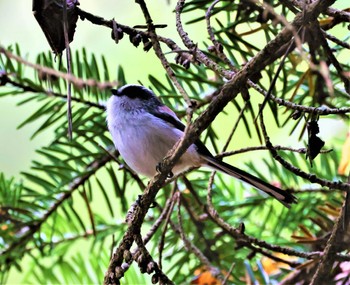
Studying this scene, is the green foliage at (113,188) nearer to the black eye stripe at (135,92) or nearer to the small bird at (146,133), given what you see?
the small bird at (146,133)

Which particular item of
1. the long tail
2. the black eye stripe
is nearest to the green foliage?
the long tail

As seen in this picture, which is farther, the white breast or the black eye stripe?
the black eye stripe

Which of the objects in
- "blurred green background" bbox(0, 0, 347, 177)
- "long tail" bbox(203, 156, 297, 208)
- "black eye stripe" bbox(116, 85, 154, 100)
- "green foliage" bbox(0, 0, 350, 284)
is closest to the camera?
"long tail" bbox(203, 156, 297, 208)

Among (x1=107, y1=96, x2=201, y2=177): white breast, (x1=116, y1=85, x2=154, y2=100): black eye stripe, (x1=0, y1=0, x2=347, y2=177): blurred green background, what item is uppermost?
(x1=0, y1=0, x2=347, y2=177): blurred green background

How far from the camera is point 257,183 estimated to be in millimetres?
1018

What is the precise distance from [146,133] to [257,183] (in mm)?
329

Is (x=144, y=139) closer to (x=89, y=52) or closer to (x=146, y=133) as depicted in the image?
(x=146, y=133)

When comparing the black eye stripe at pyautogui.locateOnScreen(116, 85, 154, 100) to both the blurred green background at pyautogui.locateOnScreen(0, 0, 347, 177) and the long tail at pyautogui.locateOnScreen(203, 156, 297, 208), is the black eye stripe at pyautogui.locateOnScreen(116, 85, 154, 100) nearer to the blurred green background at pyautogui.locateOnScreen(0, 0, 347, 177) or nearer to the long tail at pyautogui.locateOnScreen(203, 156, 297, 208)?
the blurred green background at pyautogui.locateOnScreen(0, 0, 347, 177)

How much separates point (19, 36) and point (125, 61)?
236 mm

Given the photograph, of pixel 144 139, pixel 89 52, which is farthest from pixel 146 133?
pixel 89 52

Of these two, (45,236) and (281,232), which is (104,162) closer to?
(45,236)

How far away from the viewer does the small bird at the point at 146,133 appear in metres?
1.17

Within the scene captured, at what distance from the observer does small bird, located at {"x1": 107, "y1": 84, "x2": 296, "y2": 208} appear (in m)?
1.17

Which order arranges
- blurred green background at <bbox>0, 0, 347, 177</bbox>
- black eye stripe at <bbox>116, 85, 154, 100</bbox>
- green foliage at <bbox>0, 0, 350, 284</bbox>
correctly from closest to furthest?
green foliage at <bbox>0, 0, 350, 284</bbox>
blurred green background at <bbox>0, 0, 347, 177</bbox>
black eye stripe at <bbox>116, 85, 154, 100</bbox>
